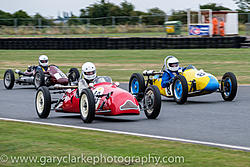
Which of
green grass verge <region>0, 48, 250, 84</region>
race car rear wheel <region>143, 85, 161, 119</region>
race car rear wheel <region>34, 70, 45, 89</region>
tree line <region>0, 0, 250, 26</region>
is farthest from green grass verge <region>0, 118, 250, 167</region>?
tree line <region>0, 0, 250, 26</region>

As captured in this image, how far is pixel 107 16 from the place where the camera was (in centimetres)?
7550

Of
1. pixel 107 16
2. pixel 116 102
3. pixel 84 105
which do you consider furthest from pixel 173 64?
pixel 107 16

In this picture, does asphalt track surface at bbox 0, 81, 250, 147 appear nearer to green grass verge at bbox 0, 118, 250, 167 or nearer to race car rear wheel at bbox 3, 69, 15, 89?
green grass verge at bbox 0, 118, 250, 167

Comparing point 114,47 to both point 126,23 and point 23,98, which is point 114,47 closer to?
point 126,23

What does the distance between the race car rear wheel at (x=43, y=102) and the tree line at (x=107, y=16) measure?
129 feet

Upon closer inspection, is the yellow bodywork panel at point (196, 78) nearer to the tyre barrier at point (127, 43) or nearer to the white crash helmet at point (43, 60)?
the white crash helmet at point (43, 60)

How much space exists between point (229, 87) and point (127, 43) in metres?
22.8

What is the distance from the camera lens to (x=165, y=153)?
26.8ft

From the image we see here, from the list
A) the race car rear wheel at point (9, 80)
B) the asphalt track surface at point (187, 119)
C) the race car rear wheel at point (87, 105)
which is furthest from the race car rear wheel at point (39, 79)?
the race car rear wheel at point (87, 105)

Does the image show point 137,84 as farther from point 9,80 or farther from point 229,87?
point 9,80

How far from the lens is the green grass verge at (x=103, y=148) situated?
7.67 meters

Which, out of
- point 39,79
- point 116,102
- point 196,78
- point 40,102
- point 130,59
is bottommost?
point 40,102

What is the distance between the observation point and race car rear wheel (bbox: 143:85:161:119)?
11.7 m

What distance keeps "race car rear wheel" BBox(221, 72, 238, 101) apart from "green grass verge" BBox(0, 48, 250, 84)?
280 inches
